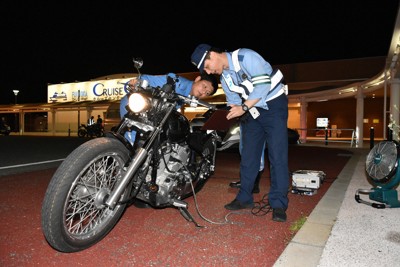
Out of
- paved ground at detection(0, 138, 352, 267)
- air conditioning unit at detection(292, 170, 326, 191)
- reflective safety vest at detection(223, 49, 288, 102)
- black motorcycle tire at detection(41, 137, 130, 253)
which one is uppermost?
reflective safety vest at detection(223, 49, 288, 102)

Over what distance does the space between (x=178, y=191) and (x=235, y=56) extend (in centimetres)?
141

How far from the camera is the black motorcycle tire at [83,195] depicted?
2.06 metres

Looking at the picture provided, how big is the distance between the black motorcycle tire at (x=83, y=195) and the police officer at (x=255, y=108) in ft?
3.73

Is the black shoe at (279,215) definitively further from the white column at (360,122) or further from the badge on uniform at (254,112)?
the white column at (360,122)

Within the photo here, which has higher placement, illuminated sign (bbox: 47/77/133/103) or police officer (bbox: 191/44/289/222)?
illuminated sign (bbox: 47/77/133/103)

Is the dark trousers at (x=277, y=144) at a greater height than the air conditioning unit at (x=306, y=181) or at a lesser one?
greater

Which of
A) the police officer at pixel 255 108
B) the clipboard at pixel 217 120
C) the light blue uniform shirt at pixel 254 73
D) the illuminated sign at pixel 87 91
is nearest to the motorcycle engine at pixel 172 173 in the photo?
the clipboard at pixel 217 120

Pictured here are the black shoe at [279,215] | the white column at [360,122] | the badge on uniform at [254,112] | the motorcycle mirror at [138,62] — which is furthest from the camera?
the white column at [360,122]

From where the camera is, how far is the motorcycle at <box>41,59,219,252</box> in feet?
6.89

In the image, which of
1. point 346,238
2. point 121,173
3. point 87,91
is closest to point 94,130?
point 87,91

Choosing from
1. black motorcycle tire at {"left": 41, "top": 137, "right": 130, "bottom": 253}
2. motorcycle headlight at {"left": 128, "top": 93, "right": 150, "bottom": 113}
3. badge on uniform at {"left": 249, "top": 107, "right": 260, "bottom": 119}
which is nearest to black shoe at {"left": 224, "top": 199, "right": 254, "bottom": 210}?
badge on uniform at {"left": 249, "top": 107, "right": 260, "bottom": 119}

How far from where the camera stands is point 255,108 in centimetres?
334

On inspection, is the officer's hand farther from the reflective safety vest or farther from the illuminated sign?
the illuminated sign

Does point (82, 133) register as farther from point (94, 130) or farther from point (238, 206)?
point (238, 206)
